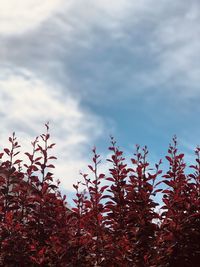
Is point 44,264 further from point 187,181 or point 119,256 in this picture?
point 187,181

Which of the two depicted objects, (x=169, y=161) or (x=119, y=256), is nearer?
(x=119, y=256)

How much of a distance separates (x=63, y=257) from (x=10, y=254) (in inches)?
28.4

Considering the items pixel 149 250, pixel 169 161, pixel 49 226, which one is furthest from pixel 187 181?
pixel 49 226

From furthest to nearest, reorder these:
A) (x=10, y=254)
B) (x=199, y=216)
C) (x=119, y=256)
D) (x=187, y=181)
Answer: (x=187, y=181) → (x=199, y=216) → (x=10, y=254) → (x=119, y=256)

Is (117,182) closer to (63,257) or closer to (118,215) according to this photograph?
(118,215)

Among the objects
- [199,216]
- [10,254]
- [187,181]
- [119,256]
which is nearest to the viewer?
[119,256]

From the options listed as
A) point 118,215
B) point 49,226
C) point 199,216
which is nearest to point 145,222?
point 118,215

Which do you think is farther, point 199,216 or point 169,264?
point 199,216

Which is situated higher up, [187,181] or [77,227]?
[187,181]

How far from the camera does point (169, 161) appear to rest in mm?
7047

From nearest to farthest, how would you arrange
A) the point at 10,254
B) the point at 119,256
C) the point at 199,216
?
the point at 119,256 < the point at 10,254 < the point at 199,216

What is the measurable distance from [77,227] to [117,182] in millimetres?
903

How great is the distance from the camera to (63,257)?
231 inches

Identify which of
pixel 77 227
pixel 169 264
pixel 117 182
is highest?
pixel 117 182
